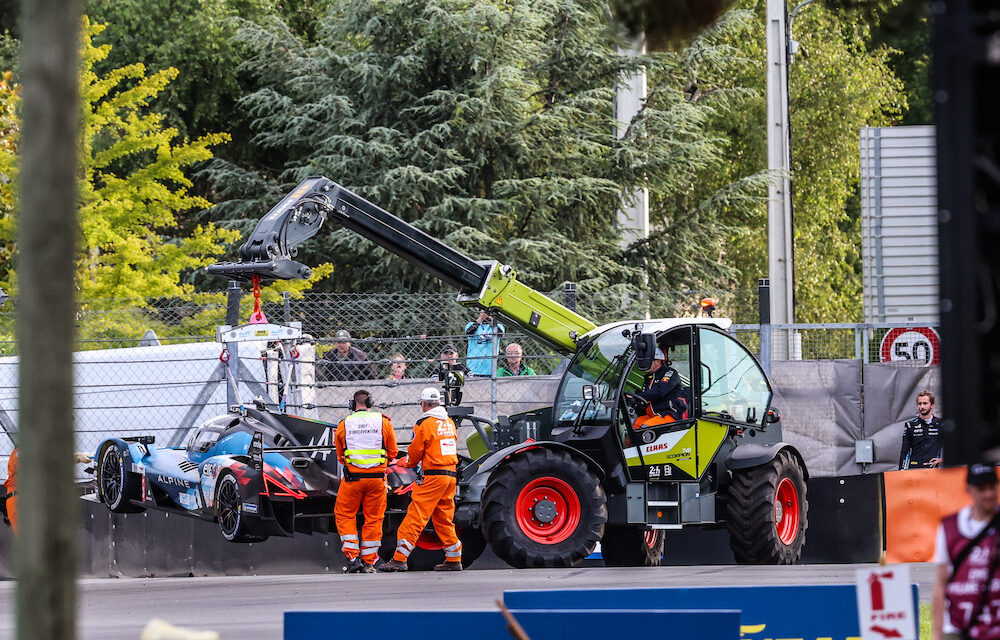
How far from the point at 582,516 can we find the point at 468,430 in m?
4.13

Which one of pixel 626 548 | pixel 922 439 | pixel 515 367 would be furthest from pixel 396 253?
pixel 922 439

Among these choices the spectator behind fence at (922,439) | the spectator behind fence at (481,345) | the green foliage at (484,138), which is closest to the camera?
the spectator behind fence at (481,345)

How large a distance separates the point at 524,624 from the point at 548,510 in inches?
340

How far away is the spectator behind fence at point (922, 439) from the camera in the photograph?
56.4 feet

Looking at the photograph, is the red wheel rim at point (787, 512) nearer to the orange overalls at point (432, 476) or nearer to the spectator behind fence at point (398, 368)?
the orange overalls at point (432, 476)

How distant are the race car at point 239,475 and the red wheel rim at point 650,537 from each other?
334 cm

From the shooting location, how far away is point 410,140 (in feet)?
87.3

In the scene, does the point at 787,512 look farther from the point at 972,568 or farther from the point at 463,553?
the point at 972,568

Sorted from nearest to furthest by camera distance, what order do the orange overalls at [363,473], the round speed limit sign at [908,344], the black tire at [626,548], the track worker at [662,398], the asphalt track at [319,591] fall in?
1. the asphalt track at [319,591]
2. the orange overalls at [363,473]
3. the track worker at [662,398]
4. the black tire at [626,548]
5. the round speed limit sign at [908,344]

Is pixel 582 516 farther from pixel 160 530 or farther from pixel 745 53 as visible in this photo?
pixel 745 53

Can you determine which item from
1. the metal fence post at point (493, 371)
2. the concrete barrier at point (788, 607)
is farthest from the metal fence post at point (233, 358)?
the concrete barrier at point (788, 607)

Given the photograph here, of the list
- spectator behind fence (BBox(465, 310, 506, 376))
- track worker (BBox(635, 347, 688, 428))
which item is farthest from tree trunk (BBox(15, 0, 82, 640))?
spectator behind fence (BBox(465, 310, 506, 376))

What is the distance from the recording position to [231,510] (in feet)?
46.8

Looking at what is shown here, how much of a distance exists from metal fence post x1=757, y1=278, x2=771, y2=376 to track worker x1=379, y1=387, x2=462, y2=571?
4.61 metres
